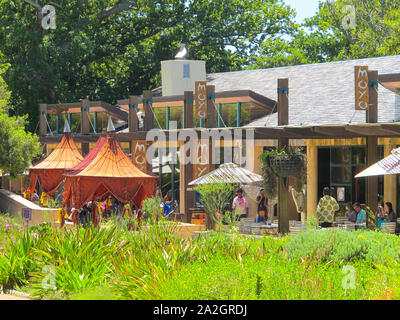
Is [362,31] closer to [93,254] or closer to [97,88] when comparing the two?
[97,88]

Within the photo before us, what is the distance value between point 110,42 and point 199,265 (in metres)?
35.5

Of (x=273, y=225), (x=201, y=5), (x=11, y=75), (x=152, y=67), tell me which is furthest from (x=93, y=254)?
(x=201, y=5)

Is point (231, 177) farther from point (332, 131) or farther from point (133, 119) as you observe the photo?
point (133, 119)

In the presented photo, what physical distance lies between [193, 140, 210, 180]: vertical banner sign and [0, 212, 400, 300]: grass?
9.49 m

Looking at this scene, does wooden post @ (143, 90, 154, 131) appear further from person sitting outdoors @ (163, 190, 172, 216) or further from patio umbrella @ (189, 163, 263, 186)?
patio umbrella @ (189, 163, 263, 186)

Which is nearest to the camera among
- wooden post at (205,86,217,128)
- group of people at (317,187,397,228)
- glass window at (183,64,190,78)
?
group of people at (317,187,397,228)

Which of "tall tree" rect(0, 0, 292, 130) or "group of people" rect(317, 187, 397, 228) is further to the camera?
"tall tree" rect(0, 0, 292, 130)

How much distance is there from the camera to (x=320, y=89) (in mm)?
29516

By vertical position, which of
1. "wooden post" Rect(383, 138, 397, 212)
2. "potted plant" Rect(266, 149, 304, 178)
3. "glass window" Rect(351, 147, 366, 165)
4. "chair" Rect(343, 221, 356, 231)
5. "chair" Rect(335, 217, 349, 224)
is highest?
"glass window" Rect(351, 147, 366, 165)

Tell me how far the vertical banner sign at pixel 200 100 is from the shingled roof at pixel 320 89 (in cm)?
293

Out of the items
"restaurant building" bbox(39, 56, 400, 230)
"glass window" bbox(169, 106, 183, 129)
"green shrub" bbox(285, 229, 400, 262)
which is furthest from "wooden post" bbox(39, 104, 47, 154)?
"green shrub" bbox(285, 229, 400, 262)

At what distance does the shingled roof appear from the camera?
26.1 meters

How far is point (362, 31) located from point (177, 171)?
2397cm

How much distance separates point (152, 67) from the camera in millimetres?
44625
